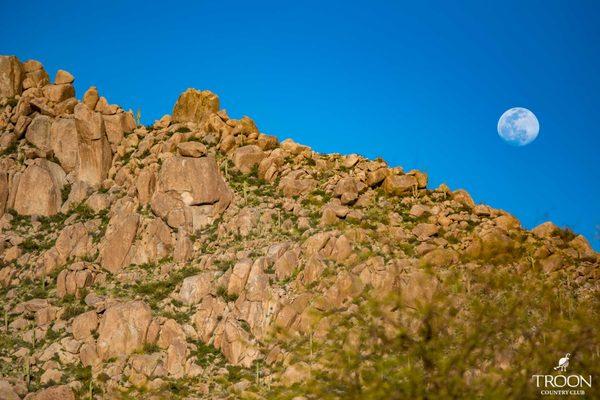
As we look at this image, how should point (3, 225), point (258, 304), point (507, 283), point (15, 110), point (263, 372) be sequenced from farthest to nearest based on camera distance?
point (15, 110) → point (3, 225) → point (258, 304) → point (263, 372) → point (507, 283)

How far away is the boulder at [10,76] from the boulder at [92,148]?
1222 cm

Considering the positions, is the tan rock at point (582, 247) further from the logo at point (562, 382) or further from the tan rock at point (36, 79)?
the tan rock at point (36, 79)

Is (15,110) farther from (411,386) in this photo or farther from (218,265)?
(411,386)

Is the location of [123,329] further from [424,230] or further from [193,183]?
[424,230]

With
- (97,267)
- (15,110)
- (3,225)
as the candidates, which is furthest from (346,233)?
(15,110)

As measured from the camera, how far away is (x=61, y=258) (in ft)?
178

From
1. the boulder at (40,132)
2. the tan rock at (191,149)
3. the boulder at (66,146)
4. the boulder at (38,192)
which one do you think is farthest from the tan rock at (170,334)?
the boulder at (40,132)

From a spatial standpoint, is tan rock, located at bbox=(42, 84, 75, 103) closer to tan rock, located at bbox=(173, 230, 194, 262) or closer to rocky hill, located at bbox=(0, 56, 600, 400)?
rocky hill, located at bbox=(0, 56, 600, 400)

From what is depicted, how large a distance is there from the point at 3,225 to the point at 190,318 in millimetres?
24110

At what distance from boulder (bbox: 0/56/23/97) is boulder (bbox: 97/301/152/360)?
1425 inches

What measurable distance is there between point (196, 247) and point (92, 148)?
17895 millimetres

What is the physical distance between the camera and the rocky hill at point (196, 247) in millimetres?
41906

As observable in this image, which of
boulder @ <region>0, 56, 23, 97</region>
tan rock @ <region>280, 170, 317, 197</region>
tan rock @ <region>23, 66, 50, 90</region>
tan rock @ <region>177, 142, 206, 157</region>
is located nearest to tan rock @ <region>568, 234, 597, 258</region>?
tan rock @ <region>280, 170, 317, 197</region>

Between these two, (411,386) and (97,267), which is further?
(97,267)
